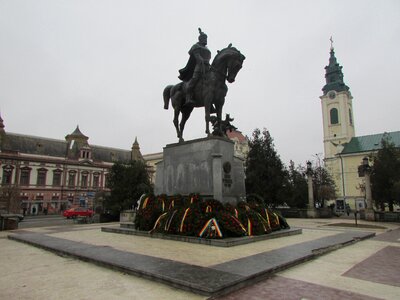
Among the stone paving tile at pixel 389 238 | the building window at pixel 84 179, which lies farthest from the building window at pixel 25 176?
the stone paving tile at pixel 389 238

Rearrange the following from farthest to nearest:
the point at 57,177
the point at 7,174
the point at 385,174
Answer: the point at 57,177, the point at 7,174, the point at 385,174

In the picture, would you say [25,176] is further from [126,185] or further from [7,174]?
[126,185]

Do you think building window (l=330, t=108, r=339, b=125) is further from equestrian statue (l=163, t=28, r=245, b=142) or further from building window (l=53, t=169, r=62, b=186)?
equestrian statue (l=163, t=28, r=245, b=142)

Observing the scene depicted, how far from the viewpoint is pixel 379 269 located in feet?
19.8

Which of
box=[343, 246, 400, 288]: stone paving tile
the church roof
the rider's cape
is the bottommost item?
box=[343, 246, 400, 288]: stone paving tile

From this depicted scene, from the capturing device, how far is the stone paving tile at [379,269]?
5.27m

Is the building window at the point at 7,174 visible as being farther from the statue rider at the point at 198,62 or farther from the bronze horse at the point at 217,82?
the statue rider at the point at 198,62

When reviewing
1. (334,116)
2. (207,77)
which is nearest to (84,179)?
(207,77)

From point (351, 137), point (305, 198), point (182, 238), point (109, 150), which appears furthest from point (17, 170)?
point (351, 137)

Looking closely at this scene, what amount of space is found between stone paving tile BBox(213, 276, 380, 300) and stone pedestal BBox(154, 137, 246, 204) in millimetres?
5207

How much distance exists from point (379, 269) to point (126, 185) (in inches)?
921

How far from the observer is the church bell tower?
66.2 meters

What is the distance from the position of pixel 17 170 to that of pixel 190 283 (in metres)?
50.5

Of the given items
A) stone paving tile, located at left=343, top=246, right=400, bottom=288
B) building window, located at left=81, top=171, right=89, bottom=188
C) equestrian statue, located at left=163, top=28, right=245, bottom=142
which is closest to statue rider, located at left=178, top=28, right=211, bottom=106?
equestrian statue, located at left=163, top=28, right=245, bottom=142
